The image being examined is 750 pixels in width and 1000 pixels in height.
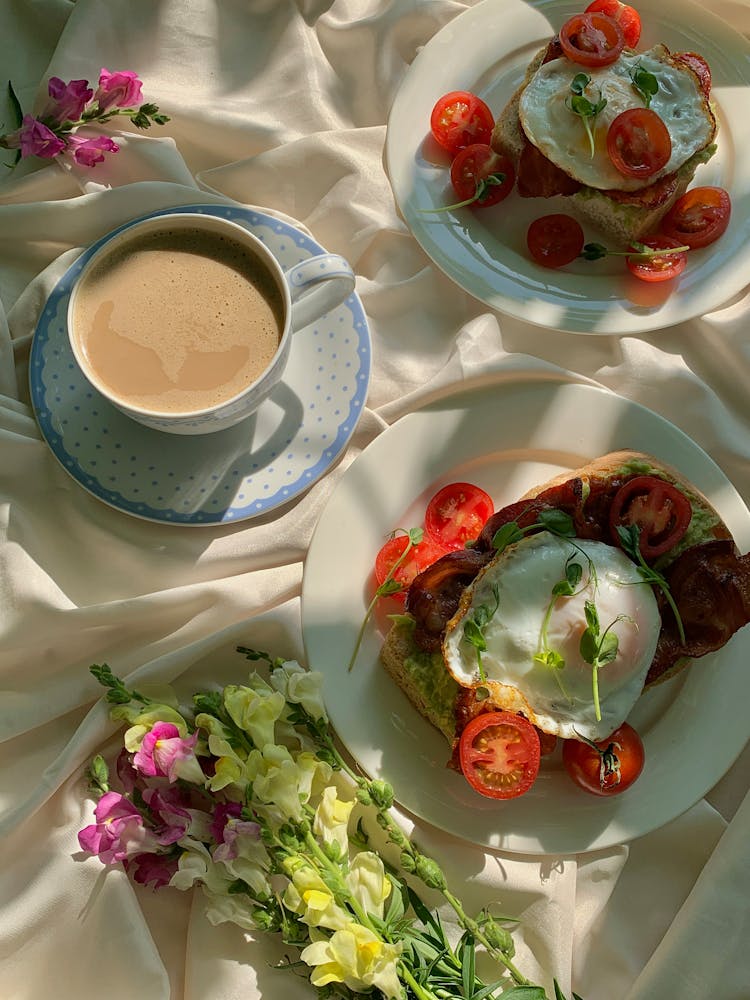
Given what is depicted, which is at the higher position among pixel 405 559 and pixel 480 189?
pixel 480 189

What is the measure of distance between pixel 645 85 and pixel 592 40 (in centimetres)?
19

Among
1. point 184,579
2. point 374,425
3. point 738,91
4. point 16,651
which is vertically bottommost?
point 16,651

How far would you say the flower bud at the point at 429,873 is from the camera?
6.94ft

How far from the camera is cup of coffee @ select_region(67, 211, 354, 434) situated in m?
2.23

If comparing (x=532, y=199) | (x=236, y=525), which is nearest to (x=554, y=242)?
(x=532, y=199)

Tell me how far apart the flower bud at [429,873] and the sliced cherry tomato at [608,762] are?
0.41m

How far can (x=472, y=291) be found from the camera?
262 centimetres

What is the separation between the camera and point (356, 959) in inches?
75.1

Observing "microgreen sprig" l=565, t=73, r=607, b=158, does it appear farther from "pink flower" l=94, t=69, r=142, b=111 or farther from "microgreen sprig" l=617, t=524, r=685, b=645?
"pink flower" l=94, t=69, r=142, b=111

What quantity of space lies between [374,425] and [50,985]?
152 centimetres

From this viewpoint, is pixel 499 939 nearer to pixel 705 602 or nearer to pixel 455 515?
pixel 705 602

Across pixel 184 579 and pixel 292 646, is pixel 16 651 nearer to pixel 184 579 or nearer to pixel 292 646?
pixel 184 579

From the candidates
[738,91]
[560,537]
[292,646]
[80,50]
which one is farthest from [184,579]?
[738,91]

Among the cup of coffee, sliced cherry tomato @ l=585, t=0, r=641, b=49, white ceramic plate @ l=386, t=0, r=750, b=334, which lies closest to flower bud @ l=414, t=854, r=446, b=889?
the cup of coffee
